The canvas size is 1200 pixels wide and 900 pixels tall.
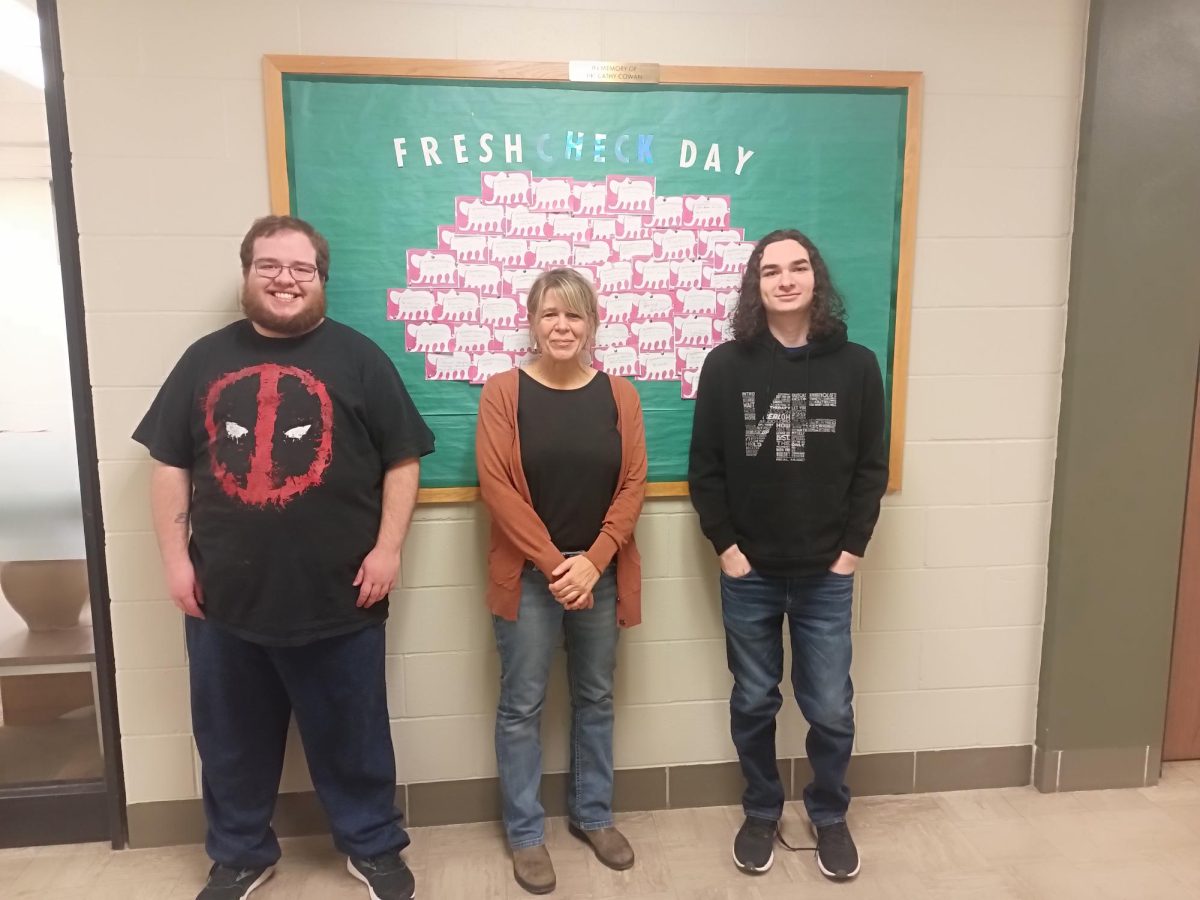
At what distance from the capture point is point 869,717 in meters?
2.38

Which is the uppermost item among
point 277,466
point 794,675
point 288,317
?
point 288,317

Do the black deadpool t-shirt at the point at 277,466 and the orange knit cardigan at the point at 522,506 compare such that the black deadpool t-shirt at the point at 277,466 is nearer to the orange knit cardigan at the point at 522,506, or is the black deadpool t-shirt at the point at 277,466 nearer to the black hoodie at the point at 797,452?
the orange knit cardigan at the point at 522,506

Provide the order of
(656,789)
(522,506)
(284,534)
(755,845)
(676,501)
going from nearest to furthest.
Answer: (284,534) → (522,506) → (755,845) → (676,501) → (656,789)

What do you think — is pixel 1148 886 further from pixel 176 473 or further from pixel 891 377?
pixel 176 473

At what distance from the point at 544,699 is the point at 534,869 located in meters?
0.39

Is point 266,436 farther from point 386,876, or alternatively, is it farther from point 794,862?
point 794,862

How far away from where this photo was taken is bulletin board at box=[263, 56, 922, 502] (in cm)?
198

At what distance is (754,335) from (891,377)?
461mm

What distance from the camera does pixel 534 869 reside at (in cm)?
202

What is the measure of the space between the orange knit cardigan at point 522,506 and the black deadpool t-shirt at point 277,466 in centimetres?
22

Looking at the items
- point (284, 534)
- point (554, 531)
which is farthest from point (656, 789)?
point (284, 534)

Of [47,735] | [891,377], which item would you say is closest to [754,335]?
[891,377]

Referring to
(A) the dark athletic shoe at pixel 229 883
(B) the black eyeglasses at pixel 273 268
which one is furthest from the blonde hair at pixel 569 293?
(A) the dark athletic shoe at pixel 229 883

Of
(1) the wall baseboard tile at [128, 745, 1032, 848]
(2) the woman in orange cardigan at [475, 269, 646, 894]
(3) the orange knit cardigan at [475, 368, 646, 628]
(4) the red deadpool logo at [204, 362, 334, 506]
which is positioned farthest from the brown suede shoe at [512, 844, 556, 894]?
(4) the red deadpool logo at [204, 362, 334, 506]
